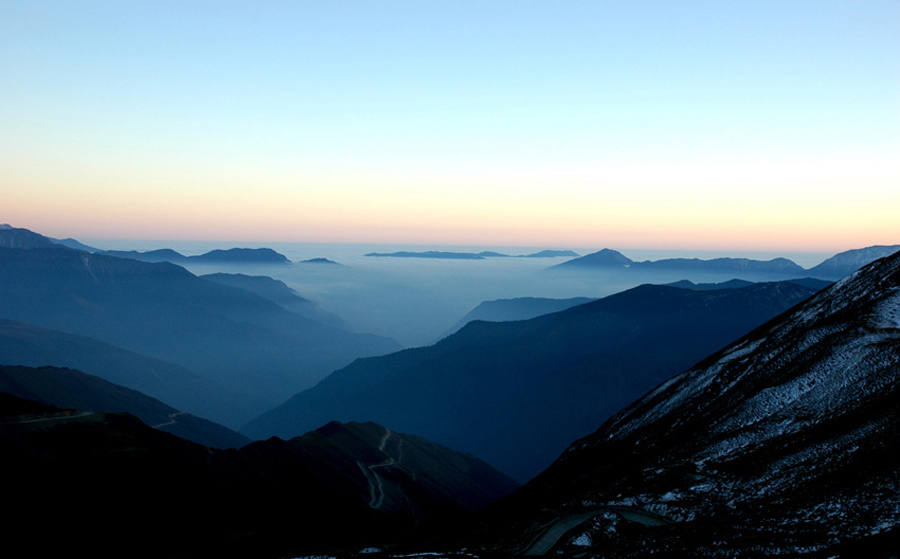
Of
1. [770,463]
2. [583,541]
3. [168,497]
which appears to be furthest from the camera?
[168,497]

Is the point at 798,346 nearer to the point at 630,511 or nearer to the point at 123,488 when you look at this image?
the point at 630,511

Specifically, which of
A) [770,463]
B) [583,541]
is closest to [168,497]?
[583,541]

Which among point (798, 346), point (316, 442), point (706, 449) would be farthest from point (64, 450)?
point (798, 346)

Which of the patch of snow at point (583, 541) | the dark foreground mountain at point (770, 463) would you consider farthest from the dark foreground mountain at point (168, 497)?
the patch of snow at point (583, 541)

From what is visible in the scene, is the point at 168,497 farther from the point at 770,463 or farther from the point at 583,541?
the point at 770,463

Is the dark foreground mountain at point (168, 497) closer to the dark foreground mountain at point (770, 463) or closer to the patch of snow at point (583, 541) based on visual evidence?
the dark foreground mountain at point (770, 463)

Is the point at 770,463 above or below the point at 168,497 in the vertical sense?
above
